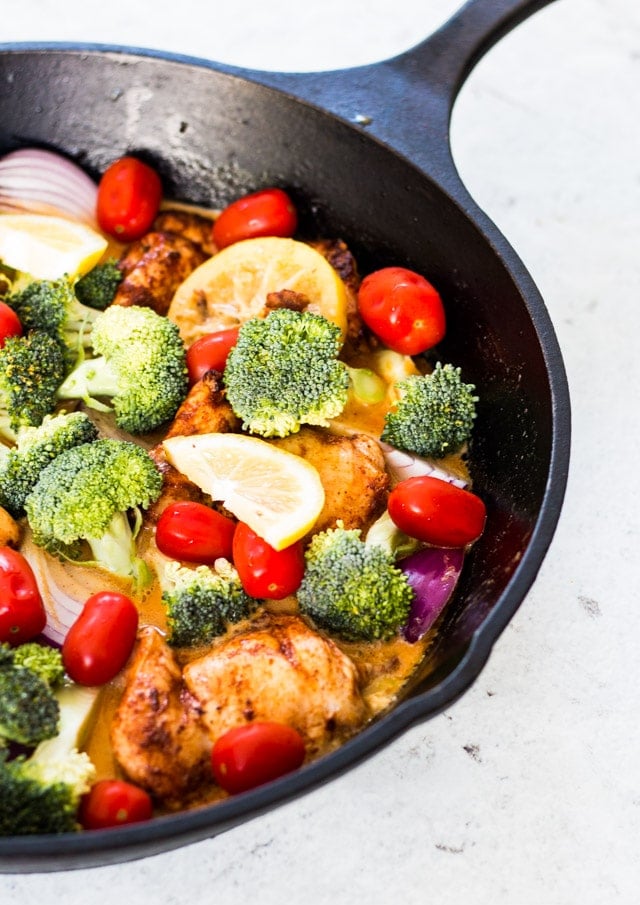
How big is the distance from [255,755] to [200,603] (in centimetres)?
47

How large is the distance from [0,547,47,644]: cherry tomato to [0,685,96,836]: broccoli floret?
0.26 m

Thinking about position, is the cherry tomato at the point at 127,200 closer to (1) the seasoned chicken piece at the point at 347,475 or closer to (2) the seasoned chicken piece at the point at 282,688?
(1) the seasoned chicken piece at the point at 347,475

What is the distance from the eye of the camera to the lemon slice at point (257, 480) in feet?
8.73

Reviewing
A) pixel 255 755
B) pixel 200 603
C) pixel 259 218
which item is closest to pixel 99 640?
pixel 200 603

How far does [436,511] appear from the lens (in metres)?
2.77

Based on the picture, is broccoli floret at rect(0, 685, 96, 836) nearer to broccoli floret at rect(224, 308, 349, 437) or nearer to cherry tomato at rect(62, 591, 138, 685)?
cherry tomato at rect(62, 591, 138, 685)

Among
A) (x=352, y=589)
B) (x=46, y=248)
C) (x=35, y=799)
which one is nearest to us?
(x=35, y=799)

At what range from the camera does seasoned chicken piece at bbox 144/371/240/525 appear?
9.45ft

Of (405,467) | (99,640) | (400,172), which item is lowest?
(99,640)

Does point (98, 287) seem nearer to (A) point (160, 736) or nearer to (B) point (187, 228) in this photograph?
(B) point (187, 228)

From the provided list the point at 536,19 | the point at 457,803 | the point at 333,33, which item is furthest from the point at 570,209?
the point at 457,803

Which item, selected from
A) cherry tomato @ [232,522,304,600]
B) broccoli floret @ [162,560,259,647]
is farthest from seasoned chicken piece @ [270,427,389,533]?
broccoli floret @ [162,560,259,647]

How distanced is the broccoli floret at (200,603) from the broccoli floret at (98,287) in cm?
104

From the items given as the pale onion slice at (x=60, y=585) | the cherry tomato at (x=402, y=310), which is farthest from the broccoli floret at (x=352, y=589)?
the cherry tomato at (x=402, y=310)
